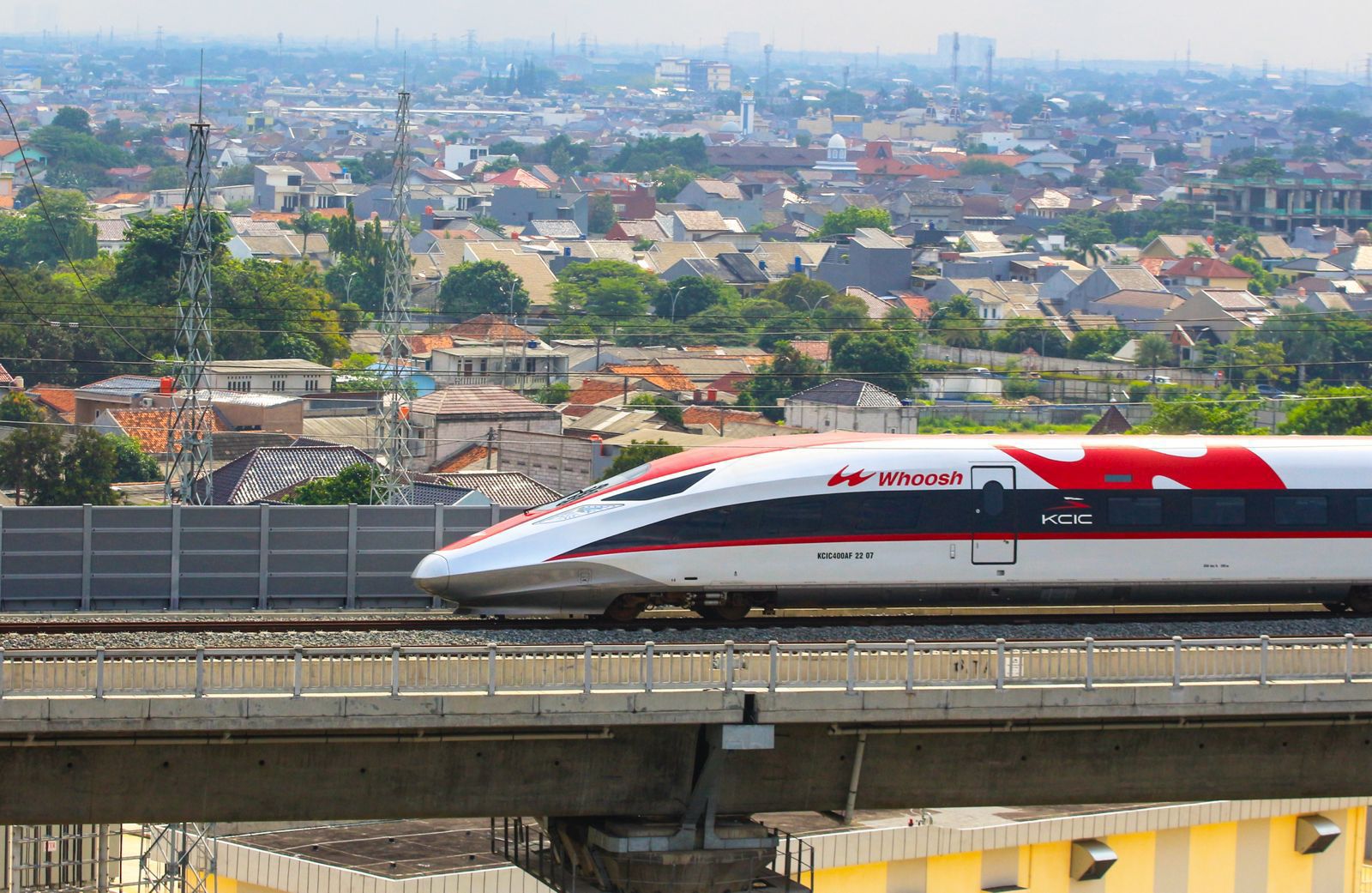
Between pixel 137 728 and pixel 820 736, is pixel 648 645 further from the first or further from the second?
pixel 137 728

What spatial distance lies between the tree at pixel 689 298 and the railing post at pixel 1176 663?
97.2m

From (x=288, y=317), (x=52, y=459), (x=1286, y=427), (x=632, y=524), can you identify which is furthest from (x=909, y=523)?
(x=288, y=317)

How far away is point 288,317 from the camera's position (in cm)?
9150

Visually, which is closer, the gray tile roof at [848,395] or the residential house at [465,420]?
the residential house at [465,420]

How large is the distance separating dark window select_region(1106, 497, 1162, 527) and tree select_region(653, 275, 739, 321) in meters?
92.8

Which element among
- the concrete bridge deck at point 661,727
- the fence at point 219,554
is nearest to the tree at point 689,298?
the fence at point 219,554

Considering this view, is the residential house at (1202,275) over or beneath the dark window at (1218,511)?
beneath

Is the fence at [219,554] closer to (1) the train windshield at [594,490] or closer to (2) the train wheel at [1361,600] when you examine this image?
(1) the train windshield at [594,490]

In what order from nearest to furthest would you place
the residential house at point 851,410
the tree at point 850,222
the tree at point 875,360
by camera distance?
the residential house at point 851,410, the tree at point 875,360, the tree at point 850,222

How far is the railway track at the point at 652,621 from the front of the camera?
20266mm

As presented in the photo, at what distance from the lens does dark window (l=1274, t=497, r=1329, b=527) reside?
22812 mm

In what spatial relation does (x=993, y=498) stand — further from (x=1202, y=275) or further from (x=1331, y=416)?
(x=1202, y=275)

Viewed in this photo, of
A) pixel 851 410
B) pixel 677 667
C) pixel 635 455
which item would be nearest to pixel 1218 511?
pixel 677 667

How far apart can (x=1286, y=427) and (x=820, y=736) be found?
5635 centimetres
